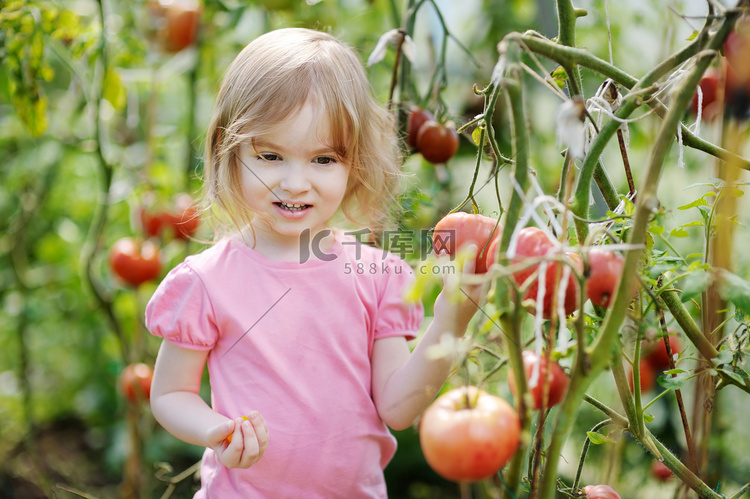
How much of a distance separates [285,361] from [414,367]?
0.19m

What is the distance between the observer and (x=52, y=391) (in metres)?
2.53

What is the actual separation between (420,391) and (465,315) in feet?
0.64

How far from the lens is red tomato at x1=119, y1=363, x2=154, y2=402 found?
1.62 meters

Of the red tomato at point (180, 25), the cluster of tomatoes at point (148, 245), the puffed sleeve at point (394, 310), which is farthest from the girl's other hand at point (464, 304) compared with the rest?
the red tomato at point (180, 25)

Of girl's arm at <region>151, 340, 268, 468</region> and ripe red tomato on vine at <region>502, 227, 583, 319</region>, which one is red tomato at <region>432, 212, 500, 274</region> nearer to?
ripe red tomato on vine at <region>502, 227, 583, 319</region>

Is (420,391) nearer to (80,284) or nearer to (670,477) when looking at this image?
(670,477)

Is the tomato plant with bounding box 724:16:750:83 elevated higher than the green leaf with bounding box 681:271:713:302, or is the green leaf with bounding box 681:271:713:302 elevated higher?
the tomato plant with bounding box 724:16:750:83

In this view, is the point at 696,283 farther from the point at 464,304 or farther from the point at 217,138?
the point at 217,138

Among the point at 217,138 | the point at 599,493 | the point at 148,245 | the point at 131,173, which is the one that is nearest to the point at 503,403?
the point at 599,493

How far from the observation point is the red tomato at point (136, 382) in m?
1.62

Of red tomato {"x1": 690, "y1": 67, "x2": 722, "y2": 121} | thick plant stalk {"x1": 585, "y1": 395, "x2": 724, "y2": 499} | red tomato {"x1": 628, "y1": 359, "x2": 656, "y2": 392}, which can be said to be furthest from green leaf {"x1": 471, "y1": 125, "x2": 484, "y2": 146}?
red tomato {"x1": 628, "y1": 359, "x2": 656, "y2": 392}

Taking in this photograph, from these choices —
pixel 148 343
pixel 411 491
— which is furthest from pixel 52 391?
pixel 411 491

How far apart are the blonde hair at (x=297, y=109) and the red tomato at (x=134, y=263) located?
673mm

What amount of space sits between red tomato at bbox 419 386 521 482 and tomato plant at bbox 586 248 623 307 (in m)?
0.15
